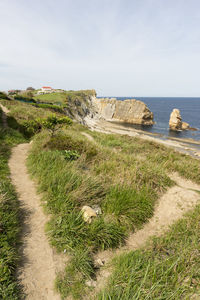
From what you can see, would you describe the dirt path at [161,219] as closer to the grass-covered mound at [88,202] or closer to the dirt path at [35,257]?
the grass-covered mound at [88,202]

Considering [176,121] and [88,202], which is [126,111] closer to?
[176,121]

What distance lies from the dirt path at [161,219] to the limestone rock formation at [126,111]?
225ft

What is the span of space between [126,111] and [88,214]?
77437 mm

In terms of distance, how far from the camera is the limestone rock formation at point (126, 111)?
7244 cm

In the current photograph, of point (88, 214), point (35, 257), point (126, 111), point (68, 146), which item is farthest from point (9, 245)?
point (126, 111)

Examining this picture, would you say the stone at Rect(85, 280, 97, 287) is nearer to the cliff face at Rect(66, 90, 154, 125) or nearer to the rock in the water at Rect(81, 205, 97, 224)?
the rock in the water at Rect(81, 205, 97, 224)

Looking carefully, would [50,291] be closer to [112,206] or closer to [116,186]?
[112,206]

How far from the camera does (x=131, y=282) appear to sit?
3.16 m

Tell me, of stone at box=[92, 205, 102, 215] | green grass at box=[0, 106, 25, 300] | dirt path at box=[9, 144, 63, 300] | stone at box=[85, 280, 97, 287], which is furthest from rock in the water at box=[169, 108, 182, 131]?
stone at box=[85, 280, 97, 287]

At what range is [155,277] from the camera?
3.22 m

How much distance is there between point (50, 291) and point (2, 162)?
275 inches

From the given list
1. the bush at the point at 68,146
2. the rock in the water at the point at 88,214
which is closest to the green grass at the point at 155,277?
the rock in the water at the point at 88,214

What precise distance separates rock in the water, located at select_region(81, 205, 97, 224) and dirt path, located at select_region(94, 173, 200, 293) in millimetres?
990

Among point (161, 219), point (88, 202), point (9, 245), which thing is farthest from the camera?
point (161, 219)
